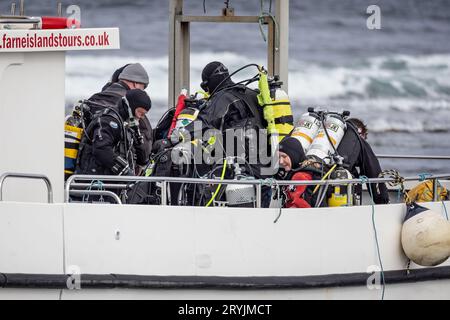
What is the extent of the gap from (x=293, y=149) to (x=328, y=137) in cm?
41

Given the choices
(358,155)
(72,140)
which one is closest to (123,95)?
(72,140)

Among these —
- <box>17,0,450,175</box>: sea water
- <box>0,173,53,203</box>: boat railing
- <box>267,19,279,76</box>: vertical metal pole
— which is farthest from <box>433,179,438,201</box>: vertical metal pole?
<box>17,0,450,175</box>: sea water

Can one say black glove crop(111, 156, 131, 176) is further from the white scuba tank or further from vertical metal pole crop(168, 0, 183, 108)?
vertical metal pole crop(168, 0, 183, 108)

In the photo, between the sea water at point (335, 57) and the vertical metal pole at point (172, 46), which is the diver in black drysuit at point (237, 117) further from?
the sea water at point (335, 57)

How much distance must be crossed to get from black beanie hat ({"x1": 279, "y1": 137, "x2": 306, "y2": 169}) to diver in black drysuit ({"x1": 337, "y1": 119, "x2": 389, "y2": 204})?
462 mm

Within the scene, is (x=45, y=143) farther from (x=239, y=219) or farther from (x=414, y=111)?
(x=414, y=111)

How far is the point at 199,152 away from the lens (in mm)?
8336

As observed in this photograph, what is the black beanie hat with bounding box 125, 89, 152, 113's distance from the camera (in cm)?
879

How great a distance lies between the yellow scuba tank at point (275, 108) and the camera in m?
8.48

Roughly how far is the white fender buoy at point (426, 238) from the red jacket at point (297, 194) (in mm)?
751

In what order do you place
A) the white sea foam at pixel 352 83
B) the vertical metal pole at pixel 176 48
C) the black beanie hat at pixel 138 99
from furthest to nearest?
the white sea foam at pixel 352 83, the vertical metal pole at pixel 176 48, the black beanie hat at pixel 138 99

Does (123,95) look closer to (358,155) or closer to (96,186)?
(96,186)

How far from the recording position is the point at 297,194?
8.02m

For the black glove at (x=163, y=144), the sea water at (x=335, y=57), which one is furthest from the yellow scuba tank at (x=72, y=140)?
the sea water at (x=335, y=57)
